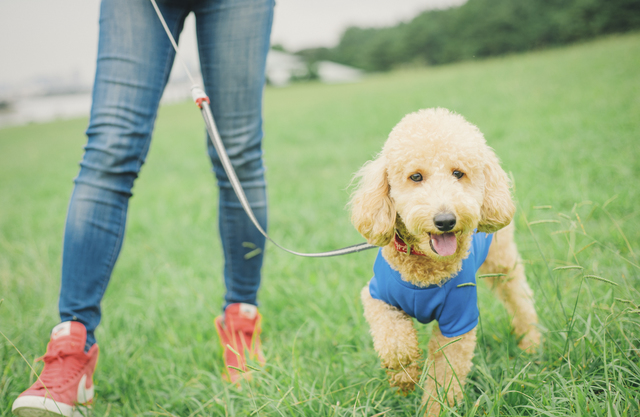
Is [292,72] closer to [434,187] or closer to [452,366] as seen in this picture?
[434,187]

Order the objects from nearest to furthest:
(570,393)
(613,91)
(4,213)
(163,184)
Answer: (570,393), (4,213), (163,184), (613,91)

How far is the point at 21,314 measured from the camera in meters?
2.42

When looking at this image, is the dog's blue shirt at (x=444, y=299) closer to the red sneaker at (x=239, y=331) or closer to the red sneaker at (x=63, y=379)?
the red sneaker at (x=239, y=331)

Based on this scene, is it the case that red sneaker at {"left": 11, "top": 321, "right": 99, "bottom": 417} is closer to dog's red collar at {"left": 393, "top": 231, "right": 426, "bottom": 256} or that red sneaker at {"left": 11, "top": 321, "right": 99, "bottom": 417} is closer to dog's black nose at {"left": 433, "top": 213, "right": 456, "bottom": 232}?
dog's red collar at {"left": 393, "top": 231, "right": 426, "bottom": 256}

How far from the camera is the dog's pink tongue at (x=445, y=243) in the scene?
4.16 feet

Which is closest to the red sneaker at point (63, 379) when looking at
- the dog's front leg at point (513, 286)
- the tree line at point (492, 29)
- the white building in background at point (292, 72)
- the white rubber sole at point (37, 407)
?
the white rubber sole at point (37, 407)

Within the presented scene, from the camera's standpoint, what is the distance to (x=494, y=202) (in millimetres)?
1397

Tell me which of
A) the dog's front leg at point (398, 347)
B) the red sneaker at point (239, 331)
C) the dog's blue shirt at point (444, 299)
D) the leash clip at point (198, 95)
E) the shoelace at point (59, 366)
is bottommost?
the red sneaker at point (239, 331)

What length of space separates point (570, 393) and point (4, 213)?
21.6 feet

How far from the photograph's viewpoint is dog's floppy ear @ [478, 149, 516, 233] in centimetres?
140

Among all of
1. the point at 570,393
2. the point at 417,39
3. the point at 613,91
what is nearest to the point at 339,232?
the point at 570,393

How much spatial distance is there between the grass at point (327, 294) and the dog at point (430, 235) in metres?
0.13

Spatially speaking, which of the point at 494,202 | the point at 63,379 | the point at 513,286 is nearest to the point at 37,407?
the point at 63,379

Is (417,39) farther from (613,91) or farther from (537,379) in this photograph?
(537,379)
